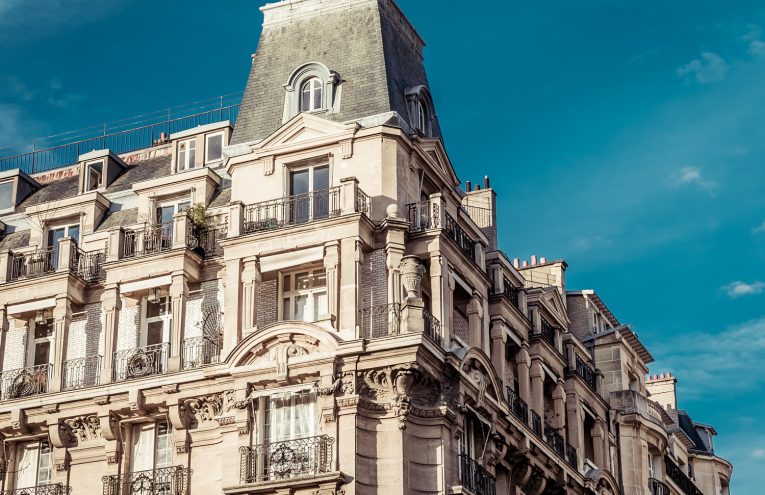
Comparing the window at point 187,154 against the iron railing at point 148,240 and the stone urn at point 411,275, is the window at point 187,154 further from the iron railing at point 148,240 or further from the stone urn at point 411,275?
the stone urn at point 411,275

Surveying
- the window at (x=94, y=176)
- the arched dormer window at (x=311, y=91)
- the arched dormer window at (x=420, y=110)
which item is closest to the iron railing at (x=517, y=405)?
the arched dormer window at (x=420, y=110)

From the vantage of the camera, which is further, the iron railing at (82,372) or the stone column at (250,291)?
the iron railing at (82,372)

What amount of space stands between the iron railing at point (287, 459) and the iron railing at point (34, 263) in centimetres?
966

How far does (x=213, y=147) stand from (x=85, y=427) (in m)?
9.45

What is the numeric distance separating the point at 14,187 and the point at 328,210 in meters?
13.1

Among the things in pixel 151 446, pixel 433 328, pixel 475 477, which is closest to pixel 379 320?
pixel 433 328

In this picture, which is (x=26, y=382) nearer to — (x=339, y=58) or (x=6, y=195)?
(x=6, y=195)

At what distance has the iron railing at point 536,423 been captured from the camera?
50.2 m

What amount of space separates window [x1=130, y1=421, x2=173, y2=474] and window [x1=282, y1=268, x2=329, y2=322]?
4.44 m

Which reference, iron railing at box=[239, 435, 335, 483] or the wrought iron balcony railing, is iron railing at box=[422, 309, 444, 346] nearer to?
iron railing at box=[239, 435, 335, 483]

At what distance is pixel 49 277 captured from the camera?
4838 cm

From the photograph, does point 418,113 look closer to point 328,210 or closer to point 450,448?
point 328,210

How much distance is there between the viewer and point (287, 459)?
4272cm

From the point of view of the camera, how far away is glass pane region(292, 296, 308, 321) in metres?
45.1
